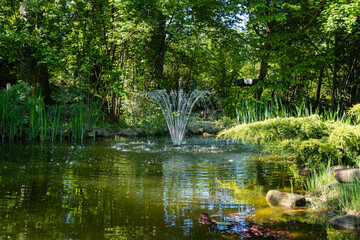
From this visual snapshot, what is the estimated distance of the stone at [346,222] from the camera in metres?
2.92

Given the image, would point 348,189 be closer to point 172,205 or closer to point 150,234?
point 172,205

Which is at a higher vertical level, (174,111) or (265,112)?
(174,111)

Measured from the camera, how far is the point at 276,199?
3.68 m

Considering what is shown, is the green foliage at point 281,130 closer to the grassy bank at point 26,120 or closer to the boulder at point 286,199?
the boulder at point 286,199

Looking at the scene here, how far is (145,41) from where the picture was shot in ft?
43.4

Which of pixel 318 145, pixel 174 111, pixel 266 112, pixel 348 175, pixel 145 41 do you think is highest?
pixel 145 41

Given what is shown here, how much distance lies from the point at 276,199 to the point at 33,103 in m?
7.50

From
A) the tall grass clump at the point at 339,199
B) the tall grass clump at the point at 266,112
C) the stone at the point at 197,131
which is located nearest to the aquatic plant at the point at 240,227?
the tall grass clump at the point at 339,199

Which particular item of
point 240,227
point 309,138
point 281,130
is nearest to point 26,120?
point 281,130

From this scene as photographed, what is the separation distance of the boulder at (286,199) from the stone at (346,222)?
53 centimetres

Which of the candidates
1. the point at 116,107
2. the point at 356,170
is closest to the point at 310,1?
the point at 116,107

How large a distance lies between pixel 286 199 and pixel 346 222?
2.38 ft

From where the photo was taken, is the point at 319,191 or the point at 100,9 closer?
the point at 319,191

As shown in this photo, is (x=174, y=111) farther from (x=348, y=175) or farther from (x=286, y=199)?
(x=286, y=199)
